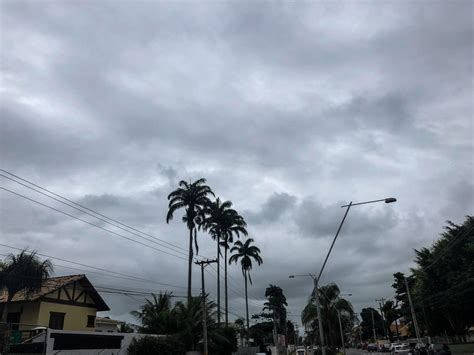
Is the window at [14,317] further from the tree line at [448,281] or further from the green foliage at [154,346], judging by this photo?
the tree line at [448,281]

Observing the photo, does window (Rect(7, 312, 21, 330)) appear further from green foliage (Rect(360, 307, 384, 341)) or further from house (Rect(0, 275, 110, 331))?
green foliage (Rect(360, 307, 384, 341))

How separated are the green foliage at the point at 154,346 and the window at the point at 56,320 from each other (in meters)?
6.97

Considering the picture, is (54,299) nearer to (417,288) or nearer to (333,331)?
(333,331)

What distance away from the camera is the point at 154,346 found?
1276 inches

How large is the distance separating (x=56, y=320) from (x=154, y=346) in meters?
8.53

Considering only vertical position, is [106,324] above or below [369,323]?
below

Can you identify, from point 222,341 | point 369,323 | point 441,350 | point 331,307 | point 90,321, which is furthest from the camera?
point 369,323

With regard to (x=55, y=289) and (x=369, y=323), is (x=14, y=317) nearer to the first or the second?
(x=55, y=289)

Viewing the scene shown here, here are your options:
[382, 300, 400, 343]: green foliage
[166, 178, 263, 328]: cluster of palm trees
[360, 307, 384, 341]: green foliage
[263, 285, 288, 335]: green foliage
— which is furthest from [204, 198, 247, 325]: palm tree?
[360, 307, 384, 341]: green foliage

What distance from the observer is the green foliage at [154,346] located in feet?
103

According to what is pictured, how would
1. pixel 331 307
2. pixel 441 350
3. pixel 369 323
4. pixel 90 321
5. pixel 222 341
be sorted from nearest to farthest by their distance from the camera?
1. pixel 90 321
2. pixel 441 350
3. pixel 222 341
4. pixel 331 307
5. pixel 369 323

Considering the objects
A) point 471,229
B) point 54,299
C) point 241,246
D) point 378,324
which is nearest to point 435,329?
point 471,229

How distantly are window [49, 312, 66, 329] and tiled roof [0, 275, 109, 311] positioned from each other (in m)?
2.09

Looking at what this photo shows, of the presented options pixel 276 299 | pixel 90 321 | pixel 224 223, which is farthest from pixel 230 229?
pixel 276 299
